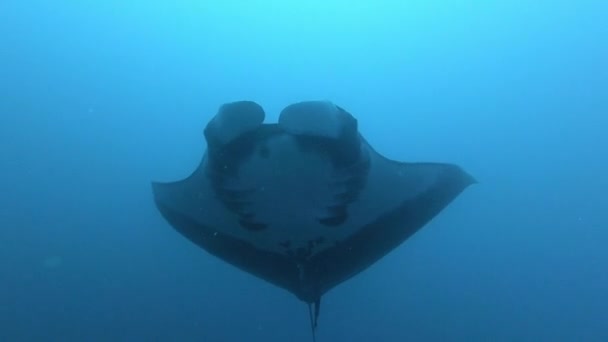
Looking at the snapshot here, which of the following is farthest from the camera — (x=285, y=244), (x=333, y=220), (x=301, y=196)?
(x=285, y=244)

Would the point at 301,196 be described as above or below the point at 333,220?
above

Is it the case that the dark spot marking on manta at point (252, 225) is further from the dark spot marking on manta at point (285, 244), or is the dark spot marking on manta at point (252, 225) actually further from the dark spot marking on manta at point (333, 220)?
the dark spot marking on manta at point (333, 220)

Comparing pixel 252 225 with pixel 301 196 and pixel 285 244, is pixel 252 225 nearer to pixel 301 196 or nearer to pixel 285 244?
pixel 285 244

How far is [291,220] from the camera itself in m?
3.39

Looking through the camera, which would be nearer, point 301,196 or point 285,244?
point 301,196

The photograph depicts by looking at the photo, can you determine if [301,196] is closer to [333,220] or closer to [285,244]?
[333,220]

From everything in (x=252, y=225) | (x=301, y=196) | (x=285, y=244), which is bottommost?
(x=285, y=244)

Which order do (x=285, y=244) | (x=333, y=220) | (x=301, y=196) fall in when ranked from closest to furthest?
(x=301, y=196), (x=333, y=220), (x=285, y=244)

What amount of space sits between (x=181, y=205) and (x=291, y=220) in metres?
0.99

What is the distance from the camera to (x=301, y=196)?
320 centimetres

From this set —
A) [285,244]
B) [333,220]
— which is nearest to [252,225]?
[285,244]

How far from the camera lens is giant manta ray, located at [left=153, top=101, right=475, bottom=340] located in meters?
2.93

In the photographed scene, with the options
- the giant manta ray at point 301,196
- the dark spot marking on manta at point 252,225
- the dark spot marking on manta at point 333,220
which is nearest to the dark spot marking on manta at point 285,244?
the giant manta ray at point 301,196

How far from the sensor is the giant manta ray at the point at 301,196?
2.93 metres
